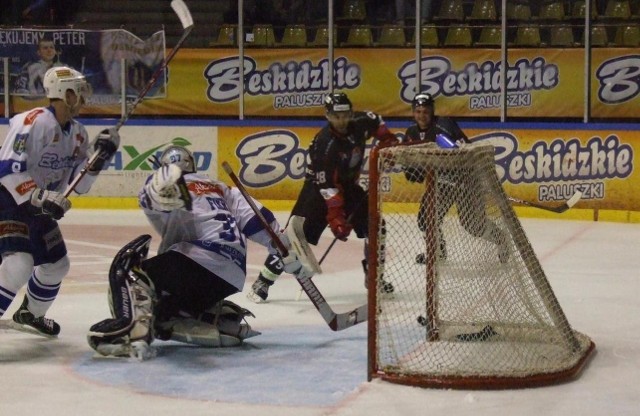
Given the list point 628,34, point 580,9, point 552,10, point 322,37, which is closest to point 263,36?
point 322,37

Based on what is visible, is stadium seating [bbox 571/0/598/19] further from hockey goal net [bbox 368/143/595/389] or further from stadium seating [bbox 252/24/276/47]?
hockey goal net [bbox 368/143/595/389]

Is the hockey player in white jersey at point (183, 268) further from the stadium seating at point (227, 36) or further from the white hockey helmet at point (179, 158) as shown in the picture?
the stadium seating at point (227, 36)

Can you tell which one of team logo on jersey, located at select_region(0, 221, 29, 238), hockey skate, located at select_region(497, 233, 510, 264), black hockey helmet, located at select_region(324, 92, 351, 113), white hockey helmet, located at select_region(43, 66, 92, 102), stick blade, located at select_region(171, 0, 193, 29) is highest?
stick blade, located at select_region(171, 0, 193, 29)

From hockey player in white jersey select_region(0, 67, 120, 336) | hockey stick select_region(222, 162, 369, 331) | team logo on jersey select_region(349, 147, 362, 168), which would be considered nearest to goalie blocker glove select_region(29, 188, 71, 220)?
hockey player in white jersey select_region(0, 67, 120, 336)

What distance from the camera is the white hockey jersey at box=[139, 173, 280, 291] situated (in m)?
5.12

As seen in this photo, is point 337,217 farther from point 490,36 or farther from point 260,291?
point 490,36

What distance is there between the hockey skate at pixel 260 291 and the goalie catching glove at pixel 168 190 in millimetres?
1686

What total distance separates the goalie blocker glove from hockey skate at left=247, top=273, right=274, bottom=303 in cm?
174

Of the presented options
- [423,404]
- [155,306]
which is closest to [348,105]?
[155,306]

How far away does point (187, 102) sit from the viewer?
11352 millimetres

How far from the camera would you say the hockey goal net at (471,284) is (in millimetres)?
4770

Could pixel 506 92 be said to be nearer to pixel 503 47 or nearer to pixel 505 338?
pixel 503 47

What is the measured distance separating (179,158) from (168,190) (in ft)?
1.04

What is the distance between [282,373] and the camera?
4727mm
